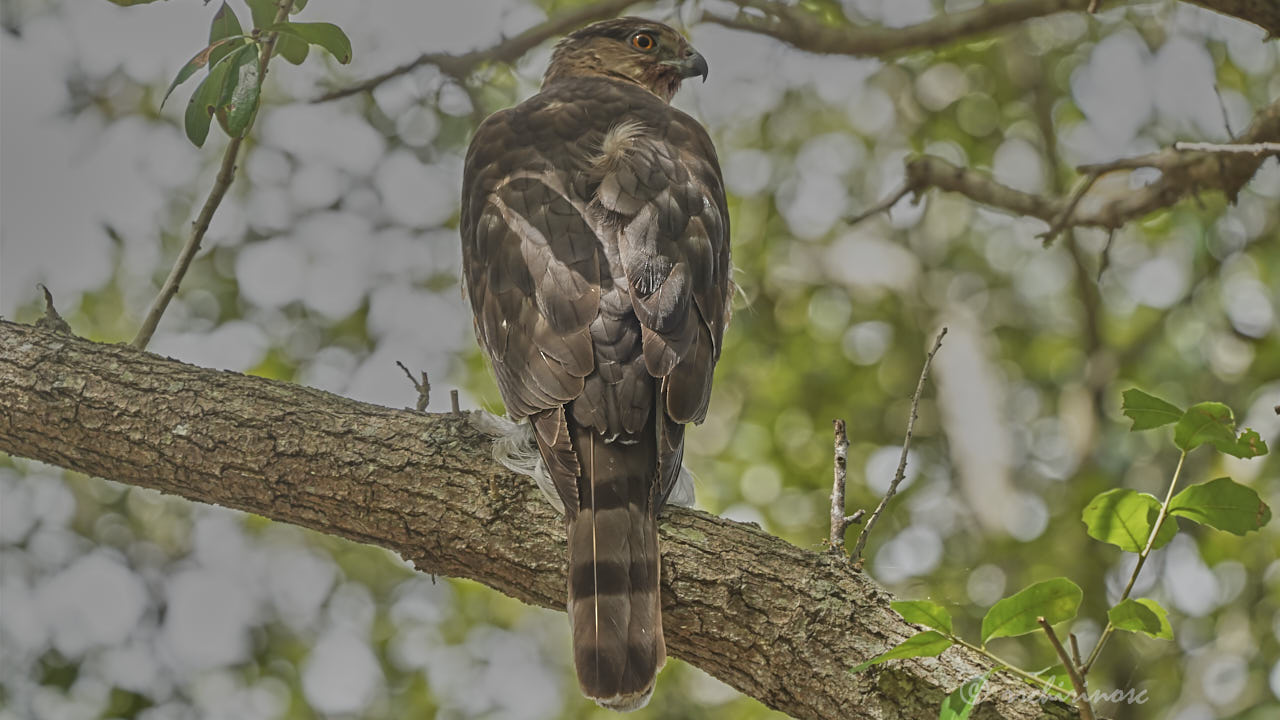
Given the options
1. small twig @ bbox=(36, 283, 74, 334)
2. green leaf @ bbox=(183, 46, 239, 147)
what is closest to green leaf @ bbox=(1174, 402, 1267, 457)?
green leaf @ bbox=(183, 46, 239, 147)

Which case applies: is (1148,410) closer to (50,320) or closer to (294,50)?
(294,50)

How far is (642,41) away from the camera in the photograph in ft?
15.5

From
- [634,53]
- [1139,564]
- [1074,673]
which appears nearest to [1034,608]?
[1074,673]

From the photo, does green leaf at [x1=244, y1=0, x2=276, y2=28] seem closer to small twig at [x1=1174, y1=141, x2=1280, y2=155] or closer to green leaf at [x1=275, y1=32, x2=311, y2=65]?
green leaf at [x1=275, y1=32, x2=311, y2=65]

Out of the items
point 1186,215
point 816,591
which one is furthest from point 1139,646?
point 816,591

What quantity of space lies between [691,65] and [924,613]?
3.13 meters

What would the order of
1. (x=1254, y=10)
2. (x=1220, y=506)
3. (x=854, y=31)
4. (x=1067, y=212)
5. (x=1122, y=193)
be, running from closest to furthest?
1. (x=1220, y=506)
2. (x=1254, y=10)
3. (x=1067, y=212)
4. (x=1122, y=193)
5. (x=854, y=31)

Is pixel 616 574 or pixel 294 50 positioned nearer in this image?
pixel 616 574

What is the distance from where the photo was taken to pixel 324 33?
9.51 feet

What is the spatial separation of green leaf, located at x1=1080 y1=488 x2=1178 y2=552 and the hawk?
93 centimetres

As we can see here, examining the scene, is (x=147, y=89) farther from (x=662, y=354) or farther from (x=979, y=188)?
(x=662, y=354)

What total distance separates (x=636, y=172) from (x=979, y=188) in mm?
1909

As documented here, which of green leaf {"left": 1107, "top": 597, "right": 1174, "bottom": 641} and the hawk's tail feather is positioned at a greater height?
green leaf {"left": 1107, "top": 597, "right": 1174, "bottom": 641}

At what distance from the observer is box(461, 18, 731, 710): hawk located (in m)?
2.55
